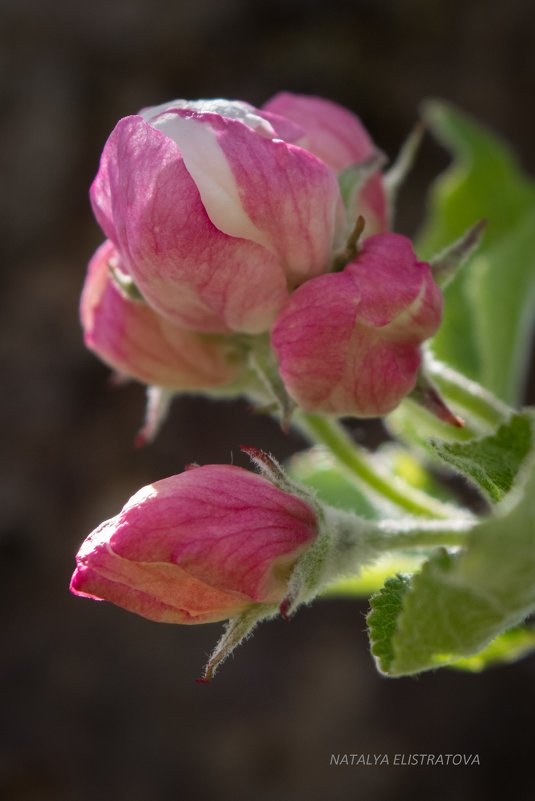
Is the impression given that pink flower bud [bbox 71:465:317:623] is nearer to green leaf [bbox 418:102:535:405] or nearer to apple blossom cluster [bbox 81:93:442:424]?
apple blossom cluster [bbox 81:93:442:424]

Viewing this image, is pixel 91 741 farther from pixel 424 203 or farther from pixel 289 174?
pixel 289 174

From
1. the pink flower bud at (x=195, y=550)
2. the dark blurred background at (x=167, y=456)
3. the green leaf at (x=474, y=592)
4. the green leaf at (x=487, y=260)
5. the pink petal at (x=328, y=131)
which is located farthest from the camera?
the dark blurred background at (x=167, y=456)

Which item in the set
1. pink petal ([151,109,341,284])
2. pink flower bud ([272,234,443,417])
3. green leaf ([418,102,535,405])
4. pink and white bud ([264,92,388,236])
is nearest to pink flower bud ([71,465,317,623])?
pink flower bud ([272,234,443,417])

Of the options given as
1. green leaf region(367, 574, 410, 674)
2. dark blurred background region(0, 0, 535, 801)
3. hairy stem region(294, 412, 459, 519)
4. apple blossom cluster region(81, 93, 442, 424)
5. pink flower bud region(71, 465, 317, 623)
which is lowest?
dark blurred background region(0, 0, 535, 801)

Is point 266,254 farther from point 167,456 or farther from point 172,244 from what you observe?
point 167,456

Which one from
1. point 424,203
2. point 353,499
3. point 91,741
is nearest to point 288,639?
point 91,741

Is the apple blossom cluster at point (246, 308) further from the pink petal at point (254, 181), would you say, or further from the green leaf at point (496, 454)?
the green leaf at point (496, 454)

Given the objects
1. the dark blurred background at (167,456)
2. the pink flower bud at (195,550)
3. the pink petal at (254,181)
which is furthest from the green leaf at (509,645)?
the dark blurred background at (167,456)

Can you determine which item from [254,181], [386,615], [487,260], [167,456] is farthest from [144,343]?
[167,456]
